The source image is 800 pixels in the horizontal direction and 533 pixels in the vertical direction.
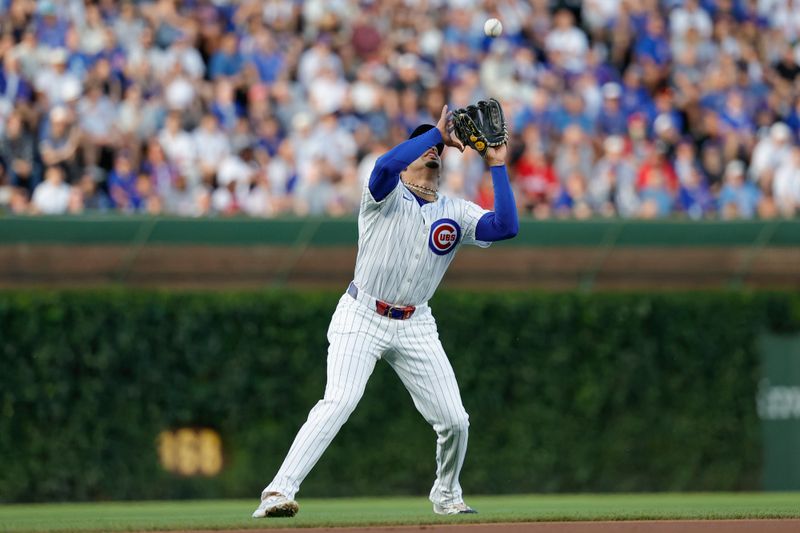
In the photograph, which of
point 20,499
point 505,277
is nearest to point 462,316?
point 505,277

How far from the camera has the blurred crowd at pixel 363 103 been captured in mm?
13703

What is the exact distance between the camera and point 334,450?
12.6 metres

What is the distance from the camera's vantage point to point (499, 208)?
7.76 meters

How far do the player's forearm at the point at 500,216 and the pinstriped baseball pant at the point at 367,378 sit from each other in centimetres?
55

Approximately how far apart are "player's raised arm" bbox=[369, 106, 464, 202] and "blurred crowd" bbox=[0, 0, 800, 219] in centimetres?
599

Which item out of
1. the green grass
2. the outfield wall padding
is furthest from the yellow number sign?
the green grass

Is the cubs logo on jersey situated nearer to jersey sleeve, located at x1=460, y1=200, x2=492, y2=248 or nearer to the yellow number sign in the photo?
jersey sleeve, located at x1=460, y1=200, x2=492, y2=248

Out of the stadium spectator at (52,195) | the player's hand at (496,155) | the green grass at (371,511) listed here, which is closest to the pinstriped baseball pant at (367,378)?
the green grass at (371,511)

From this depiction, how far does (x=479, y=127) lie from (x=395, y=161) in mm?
533

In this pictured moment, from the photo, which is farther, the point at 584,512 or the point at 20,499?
the point at 20,499

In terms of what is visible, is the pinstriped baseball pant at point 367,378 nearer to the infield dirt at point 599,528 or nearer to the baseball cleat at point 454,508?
the baseball cleat at point 454,508

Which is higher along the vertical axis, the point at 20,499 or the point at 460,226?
the point at 460,226

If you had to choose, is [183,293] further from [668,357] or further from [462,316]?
[668,357]

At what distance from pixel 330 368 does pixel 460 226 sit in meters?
1.08
